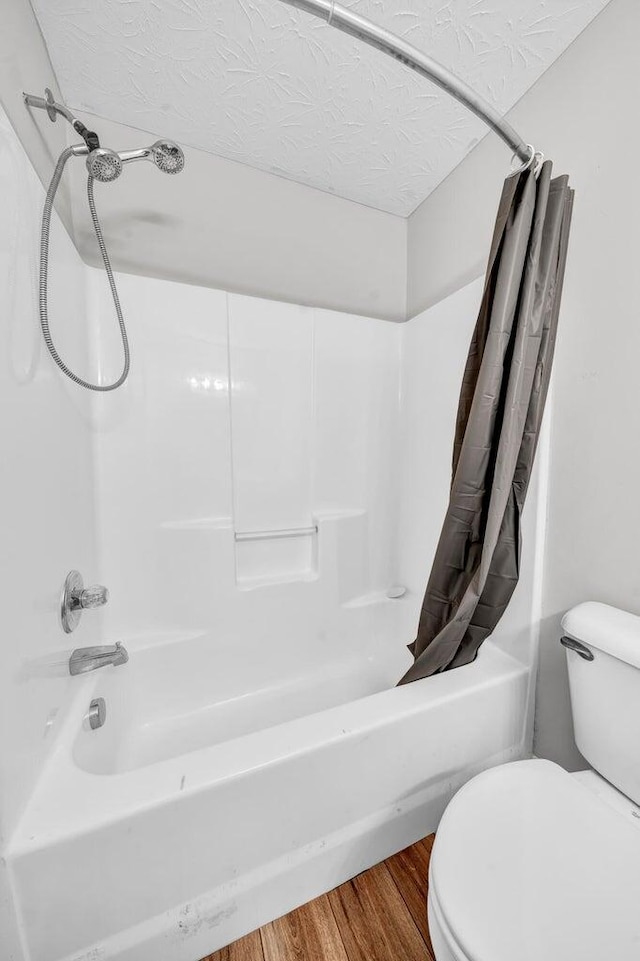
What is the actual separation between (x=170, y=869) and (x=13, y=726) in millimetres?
410

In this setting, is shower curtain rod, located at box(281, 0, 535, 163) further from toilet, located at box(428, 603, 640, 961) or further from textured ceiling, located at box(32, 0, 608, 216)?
toilet, located at box(428, 603, 640, 961)

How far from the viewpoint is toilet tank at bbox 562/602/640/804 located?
75 centimetres

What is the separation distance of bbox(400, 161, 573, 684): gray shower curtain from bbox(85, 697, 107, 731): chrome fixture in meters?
0.84

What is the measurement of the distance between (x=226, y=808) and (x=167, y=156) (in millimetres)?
1519

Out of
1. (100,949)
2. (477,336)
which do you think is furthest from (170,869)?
(477,336)

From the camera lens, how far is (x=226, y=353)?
4.53ft

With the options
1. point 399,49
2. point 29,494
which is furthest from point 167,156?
point 29,494

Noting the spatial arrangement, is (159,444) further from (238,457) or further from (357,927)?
(357,927)

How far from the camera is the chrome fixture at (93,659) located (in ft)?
2.85

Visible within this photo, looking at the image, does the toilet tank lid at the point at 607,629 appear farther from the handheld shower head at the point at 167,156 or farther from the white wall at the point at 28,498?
the handheld shower head at the point at 167,156

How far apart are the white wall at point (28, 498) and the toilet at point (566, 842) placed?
2.43 ft

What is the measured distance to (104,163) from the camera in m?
0.89

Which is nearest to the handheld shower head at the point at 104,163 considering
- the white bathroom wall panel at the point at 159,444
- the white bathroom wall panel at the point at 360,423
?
the white bathroom wall panel at the point at 159,444

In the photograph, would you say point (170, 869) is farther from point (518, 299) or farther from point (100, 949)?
point (518, 299)
